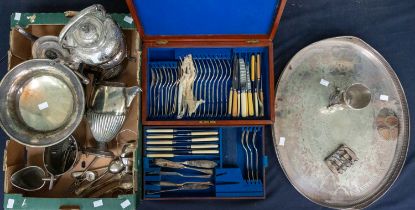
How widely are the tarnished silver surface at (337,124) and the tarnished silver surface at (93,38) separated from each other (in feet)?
2.32

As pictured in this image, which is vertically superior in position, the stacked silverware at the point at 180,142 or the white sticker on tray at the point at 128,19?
the white sticker on tray at the point at 128,19

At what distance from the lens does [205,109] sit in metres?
1.48

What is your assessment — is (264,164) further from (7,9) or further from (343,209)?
(7,9)

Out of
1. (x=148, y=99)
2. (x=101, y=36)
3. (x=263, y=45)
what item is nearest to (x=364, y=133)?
(x=263, y=45)

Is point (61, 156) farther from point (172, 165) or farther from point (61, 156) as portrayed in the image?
point (172, 165)

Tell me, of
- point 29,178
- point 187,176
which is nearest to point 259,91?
point 187,176

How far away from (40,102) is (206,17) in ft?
2.14

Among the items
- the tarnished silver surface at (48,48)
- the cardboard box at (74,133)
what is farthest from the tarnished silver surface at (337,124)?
the tarnished silver surface at (48,48)

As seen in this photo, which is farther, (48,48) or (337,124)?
(337,124)

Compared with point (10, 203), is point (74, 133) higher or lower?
higher

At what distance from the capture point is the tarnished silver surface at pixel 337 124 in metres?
1.48

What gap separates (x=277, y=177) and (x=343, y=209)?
28 centimetres

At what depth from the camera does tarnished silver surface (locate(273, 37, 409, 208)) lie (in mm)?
1482

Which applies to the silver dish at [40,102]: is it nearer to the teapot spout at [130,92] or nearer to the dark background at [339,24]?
the teapot spout at [130,92]
